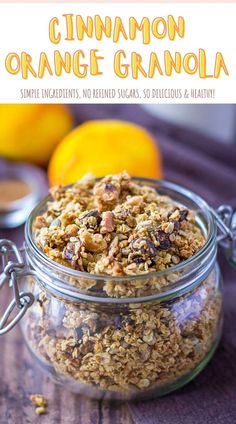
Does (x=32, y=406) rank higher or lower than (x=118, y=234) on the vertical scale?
lower

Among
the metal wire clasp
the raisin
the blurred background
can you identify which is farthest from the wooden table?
the blurred background

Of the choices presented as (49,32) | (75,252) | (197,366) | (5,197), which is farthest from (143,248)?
(5,197)

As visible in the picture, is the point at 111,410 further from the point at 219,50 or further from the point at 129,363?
the point at 219,50

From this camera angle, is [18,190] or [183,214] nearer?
[183,214]

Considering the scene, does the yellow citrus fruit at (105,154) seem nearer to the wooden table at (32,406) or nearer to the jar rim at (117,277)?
the jar rim at (117,277)

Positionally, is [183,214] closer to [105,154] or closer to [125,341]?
[125,341]

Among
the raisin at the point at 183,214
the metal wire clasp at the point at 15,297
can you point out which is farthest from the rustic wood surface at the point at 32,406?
the raisin at the point at 183,214

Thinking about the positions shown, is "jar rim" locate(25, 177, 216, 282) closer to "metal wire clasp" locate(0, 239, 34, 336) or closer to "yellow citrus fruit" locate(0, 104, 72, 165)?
"metal wire clasp" locate(0, 239, 34, 336)

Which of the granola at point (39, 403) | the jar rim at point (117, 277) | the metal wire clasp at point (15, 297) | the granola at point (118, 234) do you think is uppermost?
the granola at point (118, 234)

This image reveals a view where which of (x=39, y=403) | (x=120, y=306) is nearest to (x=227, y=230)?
(x=120, y=306)
